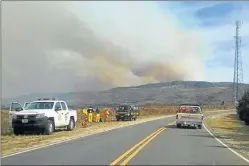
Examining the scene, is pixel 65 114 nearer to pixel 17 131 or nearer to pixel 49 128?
pixel 49 128

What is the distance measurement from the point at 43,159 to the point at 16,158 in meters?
1.10

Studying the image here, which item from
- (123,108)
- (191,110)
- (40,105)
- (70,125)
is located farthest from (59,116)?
(123,108)

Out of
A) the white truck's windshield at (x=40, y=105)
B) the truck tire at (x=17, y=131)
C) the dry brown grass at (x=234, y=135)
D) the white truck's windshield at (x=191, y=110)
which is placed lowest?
the dry brown grass at (x=234, y=135)

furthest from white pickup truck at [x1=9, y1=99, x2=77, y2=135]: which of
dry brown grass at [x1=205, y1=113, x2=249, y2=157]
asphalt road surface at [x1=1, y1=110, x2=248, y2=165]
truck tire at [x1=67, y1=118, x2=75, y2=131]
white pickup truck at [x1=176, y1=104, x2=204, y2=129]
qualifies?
white pickup truck at [x1=176, y1=104, x2=204, y2=129]

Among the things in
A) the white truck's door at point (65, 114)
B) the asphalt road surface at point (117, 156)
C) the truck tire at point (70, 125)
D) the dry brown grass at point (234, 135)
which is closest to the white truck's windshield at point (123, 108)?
the dry brown grass at point (234, 135)

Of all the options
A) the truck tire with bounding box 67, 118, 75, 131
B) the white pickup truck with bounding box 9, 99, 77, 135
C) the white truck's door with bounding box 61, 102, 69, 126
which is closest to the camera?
the white pickup truck with bounding box 9, 99, 77, 135

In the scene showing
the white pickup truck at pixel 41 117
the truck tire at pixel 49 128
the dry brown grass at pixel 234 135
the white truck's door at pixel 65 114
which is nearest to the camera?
the dry brown grass at pixel 234 135

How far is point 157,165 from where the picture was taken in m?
14.3

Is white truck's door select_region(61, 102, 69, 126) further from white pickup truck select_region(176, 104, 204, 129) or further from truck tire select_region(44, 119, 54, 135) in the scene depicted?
white pickup truck select_region(176, 104, 204, 129)

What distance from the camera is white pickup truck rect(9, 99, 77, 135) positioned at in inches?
1084

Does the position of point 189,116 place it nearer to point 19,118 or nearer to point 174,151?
point 19,118

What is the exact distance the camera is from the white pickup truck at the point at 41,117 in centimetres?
2753

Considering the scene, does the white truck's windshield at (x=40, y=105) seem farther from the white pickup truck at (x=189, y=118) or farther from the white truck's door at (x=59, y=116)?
the white pickup truck at (x=189, y=118)

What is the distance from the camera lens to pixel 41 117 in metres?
27.5
